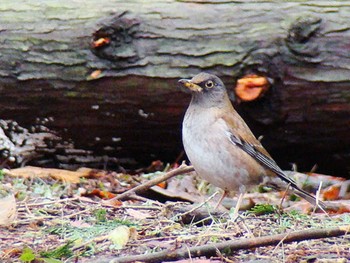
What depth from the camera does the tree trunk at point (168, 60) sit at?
24.1 feet

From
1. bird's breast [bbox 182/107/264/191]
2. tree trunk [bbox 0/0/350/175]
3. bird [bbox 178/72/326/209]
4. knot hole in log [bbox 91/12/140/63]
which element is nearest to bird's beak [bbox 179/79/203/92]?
bird [bbox 178/72/326/209]

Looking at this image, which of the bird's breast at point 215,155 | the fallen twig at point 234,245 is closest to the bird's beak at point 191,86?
the bird's breast at point 215,155

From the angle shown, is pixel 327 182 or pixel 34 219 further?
pixel 327 182

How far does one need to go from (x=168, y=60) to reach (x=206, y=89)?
0.72 metres

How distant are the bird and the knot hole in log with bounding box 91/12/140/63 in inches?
30.2

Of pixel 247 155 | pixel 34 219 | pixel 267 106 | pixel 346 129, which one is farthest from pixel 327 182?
pixel 34 219

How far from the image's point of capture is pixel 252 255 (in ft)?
14.9

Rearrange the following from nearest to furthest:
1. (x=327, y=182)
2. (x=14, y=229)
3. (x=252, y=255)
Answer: (x=252, y=255), (x=14, y=229), (x=327, y=182)

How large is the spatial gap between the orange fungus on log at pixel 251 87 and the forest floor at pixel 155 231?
104cm

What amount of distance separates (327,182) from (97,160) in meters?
2.30

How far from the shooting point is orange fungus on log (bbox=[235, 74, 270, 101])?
7.27 metres

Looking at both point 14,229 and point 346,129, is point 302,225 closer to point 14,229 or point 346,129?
point 14,229

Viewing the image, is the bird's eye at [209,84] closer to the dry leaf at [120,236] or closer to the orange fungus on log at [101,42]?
the orange fungus on log at [101,42]

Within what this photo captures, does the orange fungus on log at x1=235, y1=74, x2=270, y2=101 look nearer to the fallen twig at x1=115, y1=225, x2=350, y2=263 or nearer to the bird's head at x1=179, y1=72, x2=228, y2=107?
the bird's head at x1=179, y1=72, x2=228, y2=107
